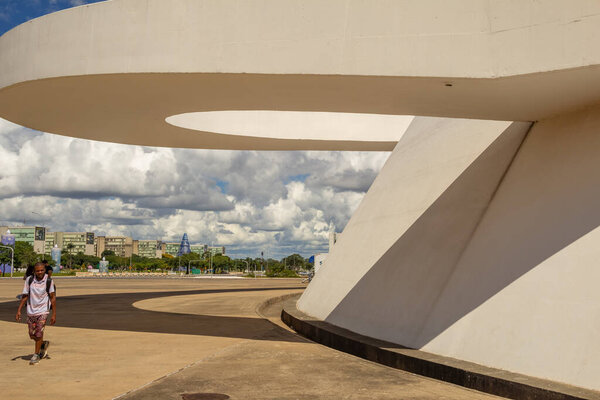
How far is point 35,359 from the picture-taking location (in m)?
8.43

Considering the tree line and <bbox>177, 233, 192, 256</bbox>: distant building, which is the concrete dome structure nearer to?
the tree line

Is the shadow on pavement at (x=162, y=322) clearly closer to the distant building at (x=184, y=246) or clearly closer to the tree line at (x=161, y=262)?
the tree line at (x=161, y=262)

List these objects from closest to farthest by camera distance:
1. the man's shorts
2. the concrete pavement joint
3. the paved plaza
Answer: the concrete pavement joint
the paved plaza
the man's shorts

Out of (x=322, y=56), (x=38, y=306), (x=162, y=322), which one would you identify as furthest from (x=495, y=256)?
(x=162, y=322)

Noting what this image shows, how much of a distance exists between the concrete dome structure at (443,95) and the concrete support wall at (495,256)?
0.9 inches

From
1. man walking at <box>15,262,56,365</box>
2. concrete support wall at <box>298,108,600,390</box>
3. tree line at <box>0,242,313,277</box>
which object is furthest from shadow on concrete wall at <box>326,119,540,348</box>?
tree line at <box>0,242,313,277</box>

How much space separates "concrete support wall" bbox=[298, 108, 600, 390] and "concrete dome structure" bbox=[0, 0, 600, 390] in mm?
24

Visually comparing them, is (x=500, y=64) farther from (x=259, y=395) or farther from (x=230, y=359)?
(x=230, y=359)

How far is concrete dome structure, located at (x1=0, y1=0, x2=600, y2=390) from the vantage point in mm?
6816

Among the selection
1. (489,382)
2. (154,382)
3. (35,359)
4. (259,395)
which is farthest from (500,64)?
(35,359)

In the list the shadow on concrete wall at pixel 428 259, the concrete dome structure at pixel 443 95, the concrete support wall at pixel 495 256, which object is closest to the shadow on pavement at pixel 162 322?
the concrete support wall at pixel 495 256

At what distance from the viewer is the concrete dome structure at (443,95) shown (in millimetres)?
6816

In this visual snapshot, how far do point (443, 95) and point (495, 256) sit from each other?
94.0 inches

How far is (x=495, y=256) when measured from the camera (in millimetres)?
8125
